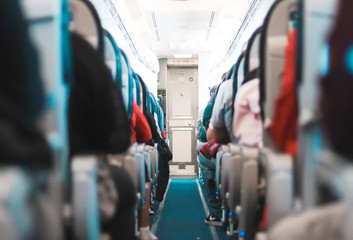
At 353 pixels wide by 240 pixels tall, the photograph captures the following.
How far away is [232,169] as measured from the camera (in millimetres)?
2219

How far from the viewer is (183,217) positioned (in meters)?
5.03

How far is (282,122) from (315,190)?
1.33 feet

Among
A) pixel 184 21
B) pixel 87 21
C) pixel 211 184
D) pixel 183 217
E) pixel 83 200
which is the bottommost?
pixel 183 217

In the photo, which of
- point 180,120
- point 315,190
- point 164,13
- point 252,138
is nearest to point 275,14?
point 252,138

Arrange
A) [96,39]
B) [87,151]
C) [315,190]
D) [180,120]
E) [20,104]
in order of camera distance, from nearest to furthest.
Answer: [20,104]
[315,190]
[87,151]
[96,39]
[180,120]

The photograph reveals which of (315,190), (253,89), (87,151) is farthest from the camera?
(253,89)

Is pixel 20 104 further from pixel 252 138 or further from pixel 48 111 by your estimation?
pixel 252 138

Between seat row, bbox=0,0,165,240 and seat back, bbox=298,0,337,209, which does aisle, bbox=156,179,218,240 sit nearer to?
seat row, bbox=0,0,165,240

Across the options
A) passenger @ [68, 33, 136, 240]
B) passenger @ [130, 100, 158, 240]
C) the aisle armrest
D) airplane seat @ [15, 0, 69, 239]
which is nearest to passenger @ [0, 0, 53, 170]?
airplane seat @ [15, 0, 69, 239]

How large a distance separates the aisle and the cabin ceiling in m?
3.28

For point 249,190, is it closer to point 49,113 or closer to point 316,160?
point 316,160

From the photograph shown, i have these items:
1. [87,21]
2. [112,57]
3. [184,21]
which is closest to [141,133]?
[112,57]

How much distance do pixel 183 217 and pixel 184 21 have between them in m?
4.04

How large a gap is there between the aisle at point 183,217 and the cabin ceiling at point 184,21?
3.28 metres
